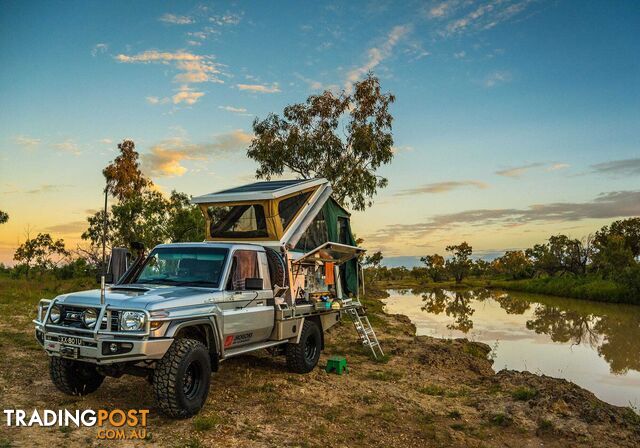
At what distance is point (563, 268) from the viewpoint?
194 feet

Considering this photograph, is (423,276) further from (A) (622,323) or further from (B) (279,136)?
(B) (279,136)

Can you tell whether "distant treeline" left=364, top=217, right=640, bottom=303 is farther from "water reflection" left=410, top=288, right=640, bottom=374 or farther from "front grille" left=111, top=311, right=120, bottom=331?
"front grille" left=111, top=311, right=120, bottom=331

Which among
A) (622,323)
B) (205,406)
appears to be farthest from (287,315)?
(622,323)

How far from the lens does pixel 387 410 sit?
764 cm

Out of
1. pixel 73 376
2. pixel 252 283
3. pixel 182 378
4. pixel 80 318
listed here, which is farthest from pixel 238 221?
pixel 182 378

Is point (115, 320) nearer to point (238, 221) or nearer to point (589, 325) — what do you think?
point (238, 221)

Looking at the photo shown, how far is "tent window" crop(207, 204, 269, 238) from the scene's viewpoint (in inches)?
402

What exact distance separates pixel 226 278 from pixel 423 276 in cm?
7328

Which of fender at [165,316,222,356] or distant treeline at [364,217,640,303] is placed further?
distant treeline at [364,217,640,303]

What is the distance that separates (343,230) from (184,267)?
793 centimetres

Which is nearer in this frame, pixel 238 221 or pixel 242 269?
pixel 242 269

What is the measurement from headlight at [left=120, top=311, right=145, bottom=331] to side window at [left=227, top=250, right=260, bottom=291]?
174 centimetres

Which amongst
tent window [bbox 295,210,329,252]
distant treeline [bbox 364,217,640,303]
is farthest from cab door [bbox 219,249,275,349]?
distant treeline [bbox 364,217,640,303]

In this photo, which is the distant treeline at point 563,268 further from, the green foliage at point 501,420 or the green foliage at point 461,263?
the green foliage at point 501,420
